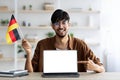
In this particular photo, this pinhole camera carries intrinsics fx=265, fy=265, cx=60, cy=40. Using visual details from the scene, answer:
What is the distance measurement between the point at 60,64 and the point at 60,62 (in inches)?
0.7

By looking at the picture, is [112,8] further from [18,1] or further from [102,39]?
[18,1]

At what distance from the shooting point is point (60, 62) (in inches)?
87.0

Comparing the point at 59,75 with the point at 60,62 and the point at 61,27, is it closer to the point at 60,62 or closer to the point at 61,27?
the point at 60,62

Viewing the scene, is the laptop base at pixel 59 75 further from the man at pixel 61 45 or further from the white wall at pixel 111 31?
the white wall at pixel 111 31

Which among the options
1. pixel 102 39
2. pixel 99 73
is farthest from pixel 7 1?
pixel 99 73

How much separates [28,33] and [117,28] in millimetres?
1930

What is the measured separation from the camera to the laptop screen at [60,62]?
2.20 m

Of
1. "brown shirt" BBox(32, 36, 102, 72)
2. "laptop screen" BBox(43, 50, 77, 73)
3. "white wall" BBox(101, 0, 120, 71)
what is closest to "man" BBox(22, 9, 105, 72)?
"brown shirt" BBox(32, 36, 102, 72)

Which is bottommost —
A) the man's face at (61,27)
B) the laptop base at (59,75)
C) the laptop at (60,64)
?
the laptop base at (59,75)

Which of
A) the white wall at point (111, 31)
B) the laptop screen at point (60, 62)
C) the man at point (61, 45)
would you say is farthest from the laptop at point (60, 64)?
the white wall at point (111, 31)

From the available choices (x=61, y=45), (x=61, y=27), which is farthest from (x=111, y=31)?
(x=61, y=27)

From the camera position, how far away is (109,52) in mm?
5738

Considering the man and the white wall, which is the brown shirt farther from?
the white wall

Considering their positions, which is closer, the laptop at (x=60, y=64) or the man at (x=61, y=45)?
the laptop at (x=60, y=64)
